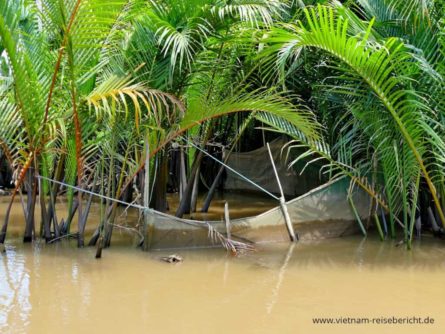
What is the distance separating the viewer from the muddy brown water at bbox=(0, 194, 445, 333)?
347 centimetres

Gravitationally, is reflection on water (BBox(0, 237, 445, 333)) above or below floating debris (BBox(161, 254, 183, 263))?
below

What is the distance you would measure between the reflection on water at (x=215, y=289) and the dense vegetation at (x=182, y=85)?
48 cm

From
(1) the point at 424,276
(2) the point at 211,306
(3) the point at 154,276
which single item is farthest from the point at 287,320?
(1) the point at 424,276

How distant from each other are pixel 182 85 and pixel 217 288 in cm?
194

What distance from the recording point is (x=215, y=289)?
418 centimetres

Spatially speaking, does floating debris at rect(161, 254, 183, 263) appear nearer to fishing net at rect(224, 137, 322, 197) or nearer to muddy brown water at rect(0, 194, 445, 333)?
muddy brown water at rect(0, 194, 445, 333)

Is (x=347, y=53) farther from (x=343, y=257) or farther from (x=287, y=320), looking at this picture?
(x=287, y=320)

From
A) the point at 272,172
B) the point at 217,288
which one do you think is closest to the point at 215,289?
the point at 217,288

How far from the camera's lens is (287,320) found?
3549 mm

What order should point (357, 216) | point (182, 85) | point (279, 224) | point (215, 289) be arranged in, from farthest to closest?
point (357, 216) < point (279, 224) < point (182, 85) < point (215, 289)

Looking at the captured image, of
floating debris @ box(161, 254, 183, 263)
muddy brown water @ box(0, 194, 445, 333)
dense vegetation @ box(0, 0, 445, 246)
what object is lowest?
muddy brown water @ box(0, 194, 445, 333)

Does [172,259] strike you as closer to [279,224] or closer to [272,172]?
[279,224]

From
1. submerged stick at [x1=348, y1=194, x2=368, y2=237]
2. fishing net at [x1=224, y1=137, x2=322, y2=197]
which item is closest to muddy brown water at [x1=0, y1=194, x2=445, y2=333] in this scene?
submerged stick at [x1=348, y1=194, x2=368, y2=237]

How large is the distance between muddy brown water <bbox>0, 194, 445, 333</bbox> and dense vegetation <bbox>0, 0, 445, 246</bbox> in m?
0.41
